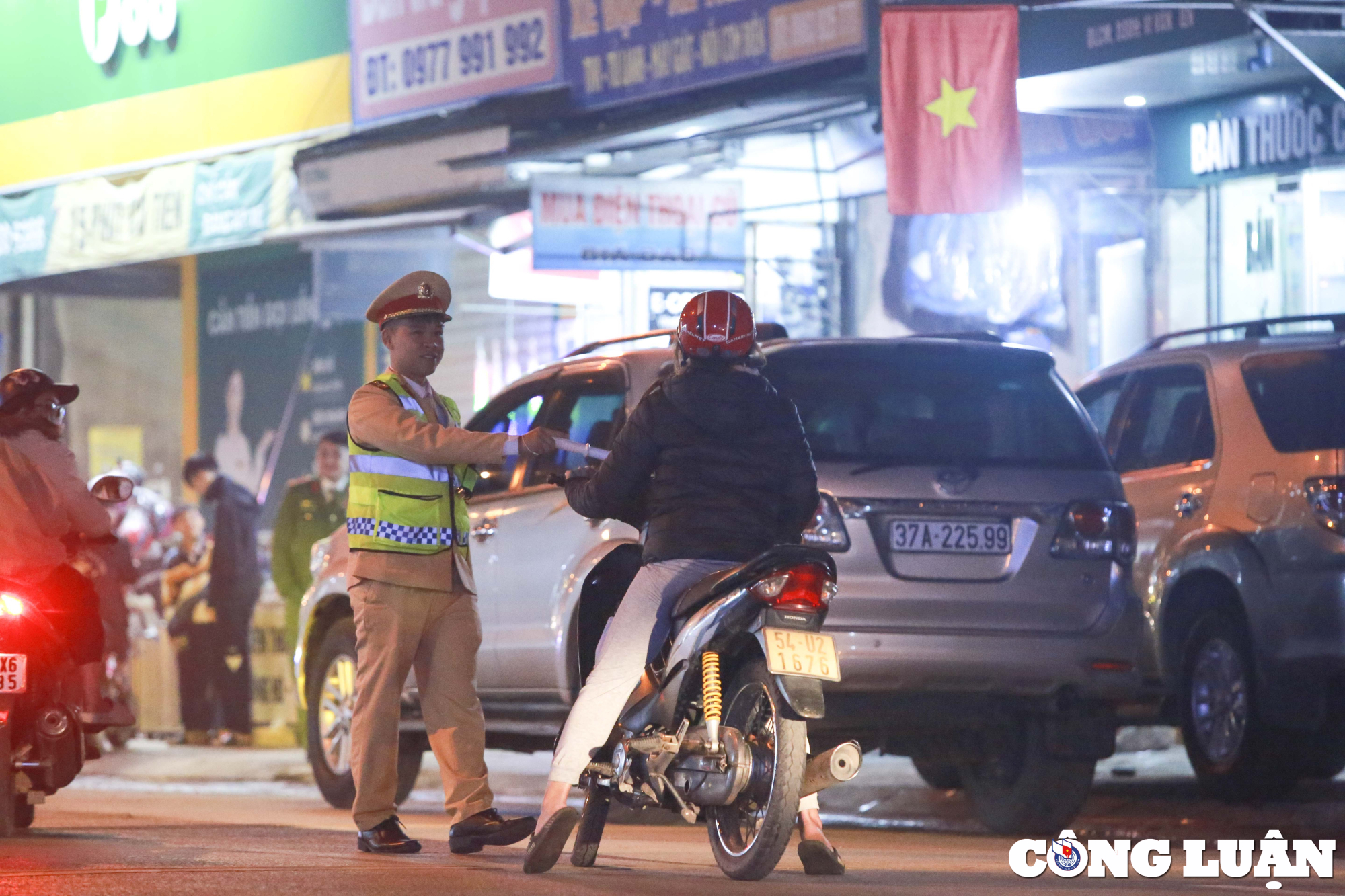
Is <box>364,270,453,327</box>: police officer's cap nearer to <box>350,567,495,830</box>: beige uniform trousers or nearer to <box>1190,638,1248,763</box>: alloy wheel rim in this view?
<box>350,567,495,830</box>: beige uniform trousers

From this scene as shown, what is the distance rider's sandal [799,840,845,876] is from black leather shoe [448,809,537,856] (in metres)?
1.04

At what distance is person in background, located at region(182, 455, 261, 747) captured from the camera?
16.4 metres

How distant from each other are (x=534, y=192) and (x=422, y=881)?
9.97m

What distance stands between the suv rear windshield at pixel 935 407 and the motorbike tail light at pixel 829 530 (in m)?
0.20

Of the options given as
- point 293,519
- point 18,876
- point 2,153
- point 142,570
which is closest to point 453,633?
point 18,876

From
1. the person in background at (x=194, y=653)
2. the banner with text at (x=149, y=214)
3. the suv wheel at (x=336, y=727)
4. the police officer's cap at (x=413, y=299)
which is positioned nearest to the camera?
the police officer's cap at (x=413, y=299)

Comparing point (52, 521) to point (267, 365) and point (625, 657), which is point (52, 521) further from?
point (267, 365)

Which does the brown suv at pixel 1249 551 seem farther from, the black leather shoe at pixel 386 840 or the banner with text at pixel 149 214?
the banner with text at pixel 149 214

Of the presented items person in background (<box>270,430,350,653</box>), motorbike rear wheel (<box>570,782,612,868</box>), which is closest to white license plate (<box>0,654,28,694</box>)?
motorbike rear wheel (<box>570,782,612,868</box>)

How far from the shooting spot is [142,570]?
774 inches

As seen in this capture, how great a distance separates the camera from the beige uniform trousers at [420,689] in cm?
754

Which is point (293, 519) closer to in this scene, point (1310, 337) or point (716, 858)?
point (1310, 337)

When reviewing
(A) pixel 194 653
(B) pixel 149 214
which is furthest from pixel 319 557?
(B) pixel 149 214

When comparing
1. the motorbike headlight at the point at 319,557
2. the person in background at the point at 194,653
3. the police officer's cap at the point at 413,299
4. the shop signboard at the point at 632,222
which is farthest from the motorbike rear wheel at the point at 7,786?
the person in background at the point at 194,653
